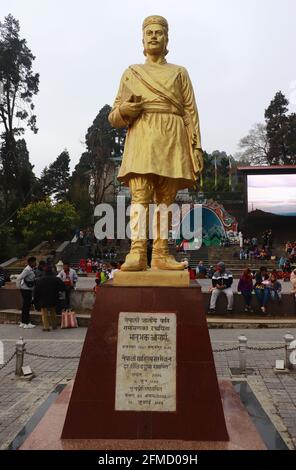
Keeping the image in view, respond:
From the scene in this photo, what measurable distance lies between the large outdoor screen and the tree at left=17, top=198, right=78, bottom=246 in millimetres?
13810

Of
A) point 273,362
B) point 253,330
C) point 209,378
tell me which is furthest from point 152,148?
point 253,330

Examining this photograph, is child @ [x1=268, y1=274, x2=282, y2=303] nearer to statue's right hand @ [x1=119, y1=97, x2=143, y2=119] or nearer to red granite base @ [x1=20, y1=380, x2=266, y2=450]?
red granite base @ [x1=20, y1=380, x2=266, y2=450]

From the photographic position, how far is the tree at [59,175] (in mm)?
41844

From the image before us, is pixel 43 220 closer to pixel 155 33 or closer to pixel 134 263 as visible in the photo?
pixel 155 33

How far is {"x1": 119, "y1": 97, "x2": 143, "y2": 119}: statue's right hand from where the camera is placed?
4.95 meters

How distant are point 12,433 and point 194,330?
7.26 ft

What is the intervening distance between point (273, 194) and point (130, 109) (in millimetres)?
29911

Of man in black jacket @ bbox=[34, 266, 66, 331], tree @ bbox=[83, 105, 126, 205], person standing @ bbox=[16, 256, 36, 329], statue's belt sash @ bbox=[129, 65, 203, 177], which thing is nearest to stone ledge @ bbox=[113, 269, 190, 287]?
statue's belt sash @ bbox=[129, 65, 203, 177]

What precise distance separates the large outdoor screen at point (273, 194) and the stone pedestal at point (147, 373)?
1185 inches

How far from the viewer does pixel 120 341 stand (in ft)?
14.5

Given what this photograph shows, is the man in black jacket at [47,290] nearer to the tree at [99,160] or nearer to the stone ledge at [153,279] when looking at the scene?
the stone ledge at [153,279]

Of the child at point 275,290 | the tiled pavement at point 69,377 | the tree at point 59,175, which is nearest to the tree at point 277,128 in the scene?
the tree at point 59,175

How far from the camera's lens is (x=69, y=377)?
701 centimetres
